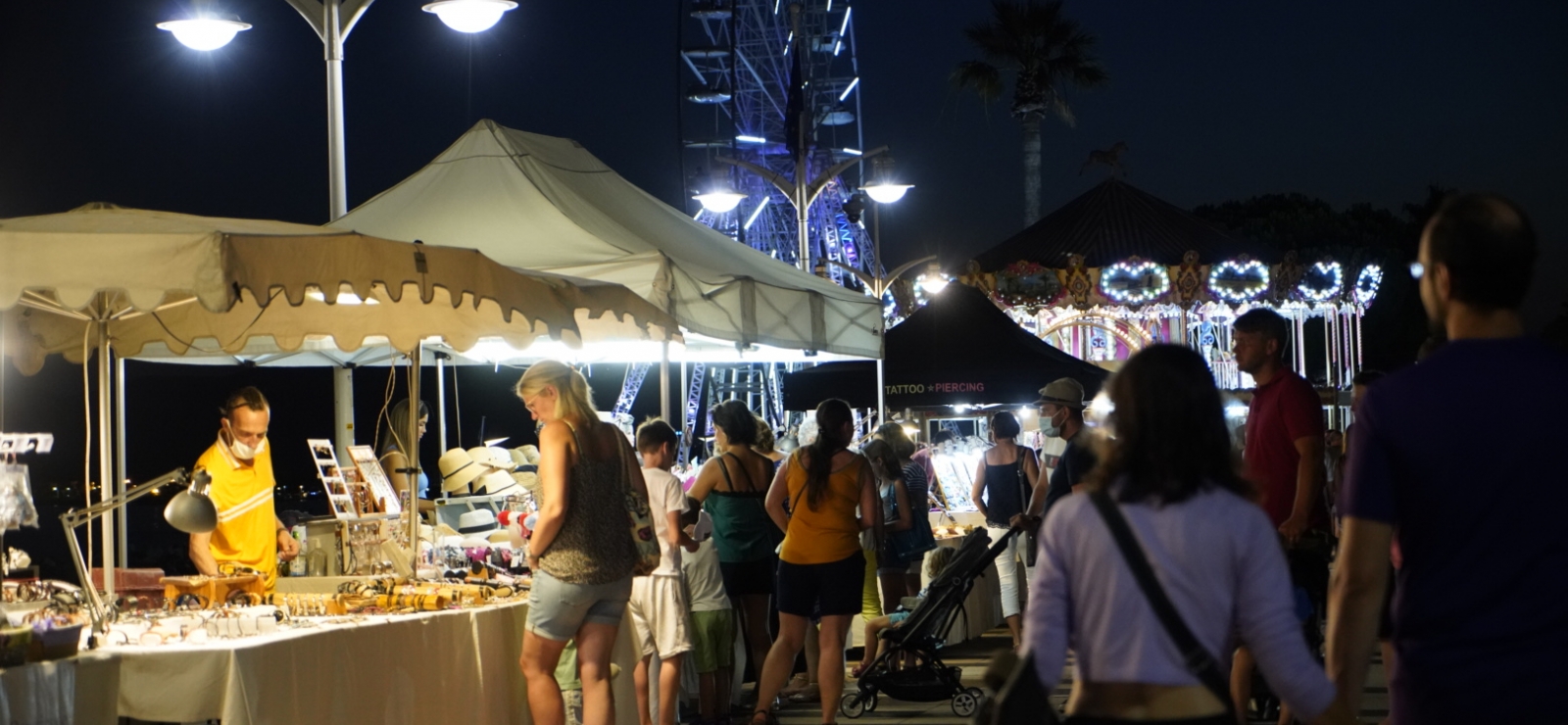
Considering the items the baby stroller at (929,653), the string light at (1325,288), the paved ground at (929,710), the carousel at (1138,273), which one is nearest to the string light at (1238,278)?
the carousel at (1138,273)

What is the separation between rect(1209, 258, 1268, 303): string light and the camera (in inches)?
1059

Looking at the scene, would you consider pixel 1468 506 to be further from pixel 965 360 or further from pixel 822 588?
pixel 965 360

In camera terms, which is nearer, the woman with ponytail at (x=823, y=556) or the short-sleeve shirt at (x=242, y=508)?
the short-sleeve shirt at (x=242, y=508)

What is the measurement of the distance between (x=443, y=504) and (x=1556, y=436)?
9.31m

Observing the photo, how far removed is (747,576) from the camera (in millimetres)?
9797

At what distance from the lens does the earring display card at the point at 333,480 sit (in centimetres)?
966

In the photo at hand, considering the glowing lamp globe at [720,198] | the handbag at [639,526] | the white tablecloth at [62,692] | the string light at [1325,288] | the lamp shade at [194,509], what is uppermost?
the glowing lamp globe at [720,198]

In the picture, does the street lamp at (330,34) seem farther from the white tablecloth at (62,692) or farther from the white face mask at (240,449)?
the white tablecloth at (62,692)

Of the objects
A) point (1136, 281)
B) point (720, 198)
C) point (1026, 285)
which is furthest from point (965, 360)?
point (1136, 281)

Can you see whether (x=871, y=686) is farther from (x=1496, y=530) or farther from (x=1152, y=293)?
(x=1152, y=293)

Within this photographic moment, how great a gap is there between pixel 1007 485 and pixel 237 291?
7737mm

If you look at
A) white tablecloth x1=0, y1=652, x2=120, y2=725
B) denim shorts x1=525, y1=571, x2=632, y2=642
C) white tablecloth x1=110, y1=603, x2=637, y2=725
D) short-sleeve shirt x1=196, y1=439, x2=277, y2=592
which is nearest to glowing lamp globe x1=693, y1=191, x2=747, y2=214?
short-sleeve shirt x1=196, y1=439, x2=277, y2=592

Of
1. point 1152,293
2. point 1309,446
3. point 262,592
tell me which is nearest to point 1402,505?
point 1309,446

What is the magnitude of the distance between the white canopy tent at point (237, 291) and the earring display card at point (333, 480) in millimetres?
683
